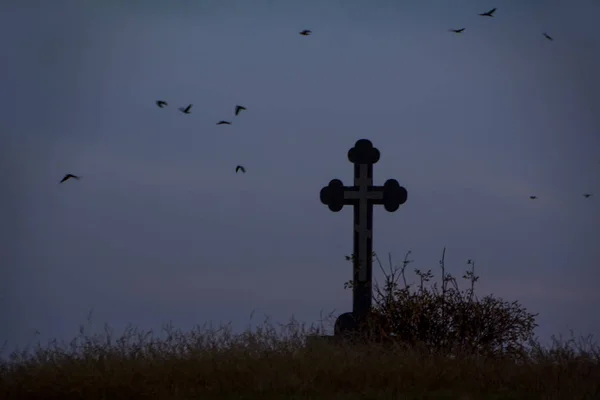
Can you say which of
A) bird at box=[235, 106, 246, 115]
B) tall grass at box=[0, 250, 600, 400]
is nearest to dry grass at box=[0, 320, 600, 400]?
tall grass at box=[0, 250, 600, 400]

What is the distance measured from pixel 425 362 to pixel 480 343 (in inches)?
137

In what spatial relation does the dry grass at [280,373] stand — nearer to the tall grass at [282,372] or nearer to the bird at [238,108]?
the tall grass at [282,372]

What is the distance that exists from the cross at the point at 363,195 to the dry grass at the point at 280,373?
3.48 metres

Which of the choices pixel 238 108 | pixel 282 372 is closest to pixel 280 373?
pixel 282 372

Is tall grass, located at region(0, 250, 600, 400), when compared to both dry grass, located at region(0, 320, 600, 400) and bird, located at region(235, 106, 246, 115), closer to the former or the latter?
dry grass, located at region(0, 320, 600, 400)

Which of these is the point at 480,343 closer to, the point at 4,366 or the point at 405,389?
the point at 405,389

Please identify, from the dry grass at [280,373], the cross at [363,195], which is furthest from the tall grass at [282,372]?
the cross at [363,195]

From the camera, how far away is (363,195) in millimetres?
15055

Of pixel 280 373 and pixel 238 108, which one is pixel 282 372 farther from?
pixel 238 108

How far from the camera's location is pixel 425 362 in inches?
424

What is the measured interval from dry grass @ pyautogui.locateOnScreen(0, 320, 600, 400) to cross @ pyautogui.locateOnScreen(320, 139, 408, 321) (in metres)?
3.48

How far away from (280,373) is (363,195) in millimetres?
5545

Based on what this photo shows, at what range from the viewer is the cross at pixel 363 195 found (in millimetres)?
14953

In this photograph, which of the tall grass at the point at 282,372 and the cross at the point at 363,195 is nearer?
the tall grass at the point at 282,372
